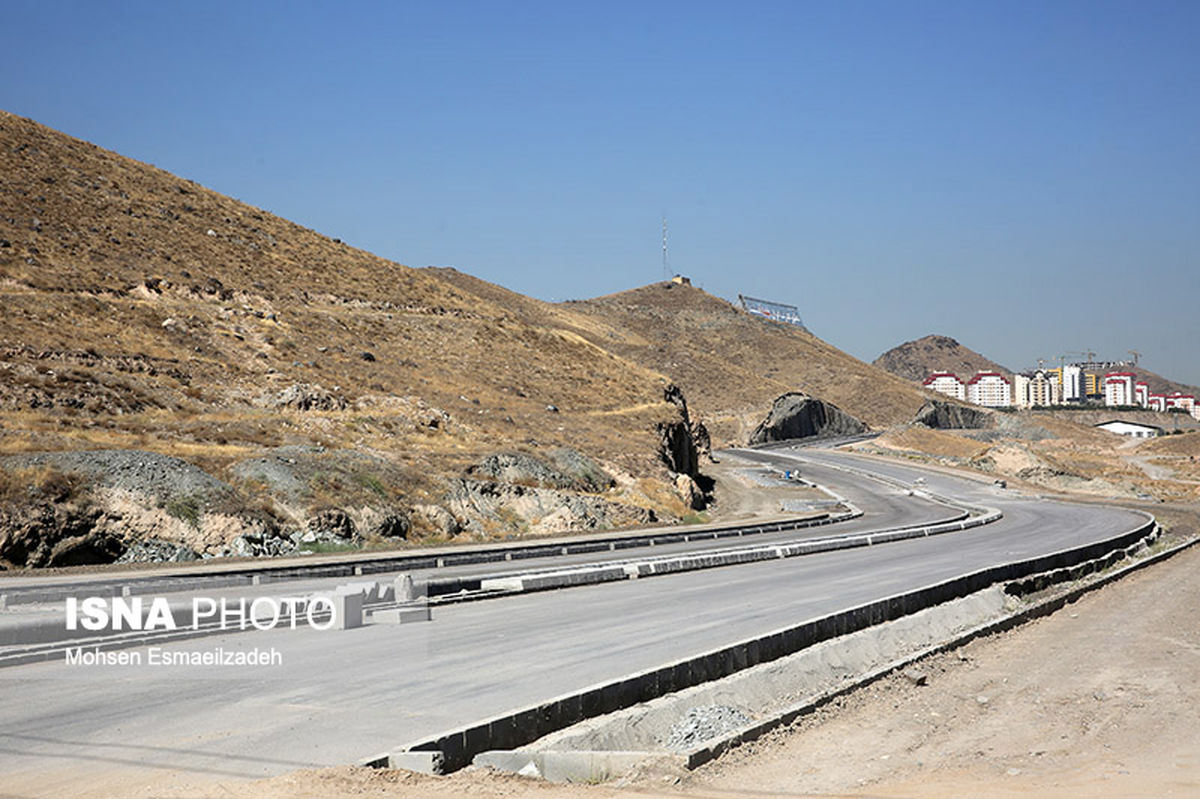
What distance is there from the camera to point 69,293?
5359 centimetres

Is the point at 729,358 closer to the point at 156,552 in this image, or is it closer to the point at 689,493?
the point at 689,493

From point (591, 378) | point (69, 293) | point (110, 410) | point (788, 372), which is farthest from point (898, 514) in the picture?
point (788, 372)

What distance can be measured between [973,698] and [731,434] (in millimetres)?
109612

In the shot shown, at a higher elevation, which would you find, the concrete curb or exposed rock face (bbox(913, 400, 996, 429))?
exposed rock face (bbox(913, 400, 996, 429))

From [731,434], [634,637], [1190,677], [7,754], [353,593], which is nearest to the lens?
[7,754]

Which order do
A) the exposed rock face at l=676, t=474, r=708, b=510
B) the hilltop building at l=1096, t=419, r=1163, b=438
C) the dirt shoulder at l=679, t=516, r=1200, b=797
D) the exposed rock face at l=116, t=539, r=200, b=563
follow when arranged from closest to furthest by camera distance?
the dirt shoulder at l=679, t=516, r=1200, b=797 → the exposed rock face at l=116, t=539, r=200, b=563 → the exposed rock face at l=676, t=474, r=708, b=510 → the hilltop building at l=1096, t=419, r=1163, b=438

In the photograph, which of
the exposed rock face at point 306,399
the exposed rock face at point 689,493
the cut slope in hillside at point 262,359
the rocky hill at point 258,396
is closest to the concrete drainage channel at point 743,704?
the rocky hill at point 258,396

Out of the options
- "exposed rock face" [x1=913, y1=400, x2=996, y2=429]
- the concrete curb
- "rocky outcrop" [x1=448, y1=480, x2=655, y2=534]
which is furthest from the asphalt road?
"exposed rock face" [x1=913, y1=400, x2=996, y2=429]

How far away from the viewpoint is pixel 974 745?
10961 millimetres

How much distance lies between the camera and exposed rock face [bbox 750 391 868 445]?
396ft

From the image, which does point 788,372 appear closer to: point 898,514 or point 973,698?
point 898,514

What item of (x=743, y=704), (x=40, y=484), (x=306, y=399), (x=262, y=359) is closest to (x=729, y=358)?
(x=262, y=359)

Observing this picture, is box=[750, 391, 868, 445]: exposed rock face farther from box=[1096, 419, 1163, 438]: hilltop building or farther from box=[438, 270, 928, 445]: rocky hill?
Answer: box=[1096, 419, 1163, 438]: hilltop building

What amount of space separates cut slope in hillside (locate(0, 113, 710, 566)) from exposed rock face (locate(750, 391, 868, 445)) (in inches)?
1713
